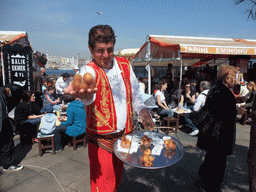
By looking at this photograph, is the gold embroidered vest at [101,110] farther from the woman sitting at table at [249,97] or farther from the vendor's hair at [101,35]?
the woman sitting at table at [249,97]

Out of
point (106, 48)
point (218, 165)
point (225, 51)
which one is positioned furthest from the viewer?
point (225, 51)

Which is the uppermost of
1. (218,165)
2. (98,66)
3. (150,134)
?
(98,66)

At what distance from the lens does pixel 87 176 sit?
3.26m

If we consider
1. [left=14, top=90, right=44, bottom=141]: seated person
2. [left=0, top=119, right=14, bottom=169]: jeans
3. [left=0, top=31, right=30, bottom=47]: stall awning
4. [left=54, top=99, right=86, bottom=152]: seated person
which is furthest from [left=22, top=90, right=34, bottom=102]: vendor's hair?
[left=0, top=31, right=30, bottom=47]: stall awning

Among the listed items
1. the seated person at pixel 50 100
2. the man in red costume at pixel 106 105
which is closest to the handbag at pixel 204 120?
the man in red costume at pixel 106 105

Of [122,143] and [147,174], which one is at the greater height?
[122,143]

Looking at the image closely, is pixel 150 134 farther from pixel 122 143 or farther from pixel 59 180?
pixel 59 180

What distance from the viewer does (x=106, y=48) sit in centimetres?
148

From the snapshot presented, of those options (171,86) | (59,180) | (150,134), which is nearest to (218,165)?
(150,134)

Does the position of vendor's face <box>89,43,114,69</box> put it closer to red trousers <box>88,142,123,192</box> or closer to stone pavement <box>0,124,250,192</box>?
red trousers <box>88,142,123,192</box>

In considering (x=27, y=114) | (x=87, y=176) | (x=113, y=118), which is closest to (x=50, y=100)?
(x=27, y=114)

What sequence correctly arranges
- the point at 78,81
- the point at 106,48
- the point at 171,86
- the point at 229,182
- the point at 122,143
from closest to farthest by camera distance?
the point at 78,81
the point at 106,48
the point at 122,143
the point at 229,182
the point at 171,86

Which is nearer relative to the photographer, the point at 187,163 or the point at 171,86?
the point at 187,163

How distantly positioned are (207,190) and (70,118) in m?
3.22
